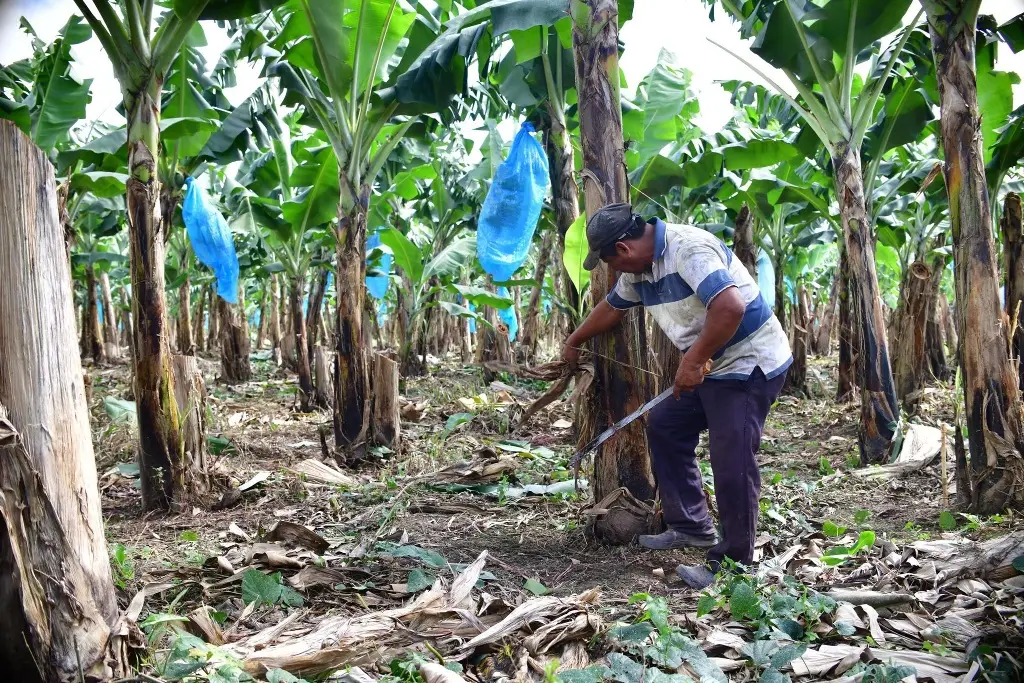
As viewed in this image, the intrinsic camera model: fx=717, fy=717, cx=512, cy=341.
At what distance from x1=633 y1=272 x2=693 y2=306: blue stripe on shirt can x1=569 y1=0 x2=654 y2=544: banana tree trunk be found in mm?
213

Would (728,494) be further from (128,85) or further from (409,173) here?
(409,173)

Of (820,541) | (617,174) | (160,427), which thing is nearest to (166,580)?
(160,427)

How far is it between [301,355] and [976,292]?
739cm

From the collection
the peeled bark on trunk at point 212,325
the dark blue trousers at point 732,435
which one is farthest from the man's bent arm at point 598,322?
the peeled bark on trunk at point 212,325

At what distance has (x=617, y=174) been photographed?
3668 mm

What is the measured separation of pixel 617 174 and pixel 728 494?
1.66 meters

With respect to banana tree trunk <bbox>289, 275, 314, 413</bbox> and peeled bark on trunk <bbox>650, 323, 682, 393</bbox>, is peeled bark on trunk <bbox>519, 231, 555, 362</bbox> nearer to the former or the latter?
banana tree trunk <bbox>289, 275, 314, 413</bbox>

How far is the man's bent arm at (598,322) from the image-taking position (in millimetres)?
3557

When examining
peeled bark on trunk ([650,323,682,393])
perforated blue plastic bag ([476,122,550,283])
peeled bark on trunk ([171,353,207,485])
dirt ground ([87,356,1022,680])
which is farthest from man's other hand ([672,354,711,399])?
perforated blue plastic bag ([476,122,550,283])

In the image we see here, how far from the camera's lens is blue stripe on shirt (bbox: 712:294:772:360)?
3248 mm

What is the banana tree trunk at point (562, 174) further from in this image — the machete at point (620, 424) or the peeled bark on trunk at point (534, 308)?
the peeled bark on trunk at point (534, 308)

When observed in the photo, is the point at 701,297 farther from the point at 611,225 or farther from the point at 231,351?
the point at 231,351

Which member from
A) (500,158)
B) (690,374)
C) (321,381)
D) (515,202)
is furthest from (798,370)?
(690,374)

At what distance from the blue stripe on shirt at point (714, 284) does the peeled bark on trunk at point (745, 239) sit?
5707 millimetres
